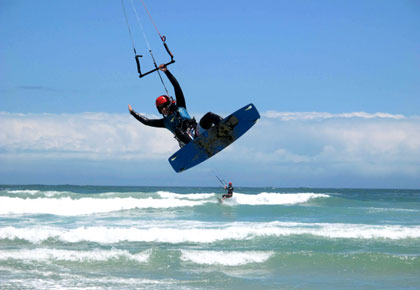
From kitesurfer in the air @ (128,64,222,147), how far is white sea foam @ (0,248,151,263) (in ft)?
12.3

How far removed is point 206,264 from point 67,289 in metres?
3.22

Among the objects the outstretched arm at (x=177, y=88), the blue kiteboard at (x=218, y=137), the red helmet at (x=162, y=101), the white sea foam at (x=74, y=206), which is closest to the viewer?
the outstretched arm at (x=177, y=88)

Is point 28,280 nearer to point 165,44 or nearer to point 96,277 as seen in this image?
point 96,277

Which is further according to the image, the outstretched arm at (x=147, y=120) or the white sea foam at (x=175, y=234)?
the white sea foam at (x=175, y=234)

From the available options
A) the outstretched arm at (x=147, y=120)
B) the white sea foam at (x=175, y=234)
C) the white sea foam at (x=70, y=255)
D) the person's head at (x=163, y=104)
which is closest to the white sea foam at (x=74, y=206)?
the white sea foam at (x=175, y=234)

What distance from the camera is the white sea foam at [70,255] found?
1109cm

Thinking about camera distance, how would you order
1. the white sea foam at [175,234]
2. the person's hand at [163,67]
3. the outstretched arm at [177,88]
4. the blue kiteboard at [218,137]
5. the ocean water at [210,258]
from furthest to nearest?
the white sea foam at [175,234]
the ocean water at [210,258]
the blue kiteboard at [218,137]
the outstretched arm at [177,88]
the person's hand at [163,67]

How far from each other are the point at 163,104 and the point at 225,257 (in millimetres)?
4399

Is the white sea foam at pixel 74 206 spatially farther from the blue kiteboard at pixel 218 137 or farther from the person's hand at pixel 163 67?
the person's hand at pixel 163 67

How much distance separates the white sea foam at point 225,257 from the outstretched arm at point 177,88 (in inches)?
158

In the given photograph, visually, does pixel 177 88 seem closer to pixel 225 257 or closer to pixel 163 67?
pixel 163 67

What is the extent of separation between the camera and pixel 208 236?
1409 centimetres

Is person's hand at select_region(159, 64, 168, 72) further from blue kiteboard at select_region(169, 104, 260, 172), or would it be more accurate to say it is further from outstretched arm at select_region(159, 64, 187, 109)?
blue kiteboard at select_region(169, 104, 260, 172)

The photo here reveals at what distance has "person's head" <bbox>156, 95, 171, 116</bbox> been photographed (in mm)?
8469
